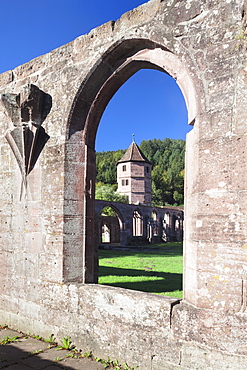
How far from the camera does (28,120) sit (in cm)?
463

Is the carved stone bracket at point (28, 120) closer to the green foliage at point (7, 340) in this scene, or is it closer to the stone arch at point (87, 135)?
the stone arch at point (87, 135)

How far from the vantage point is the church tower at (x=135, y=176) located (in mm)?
42031

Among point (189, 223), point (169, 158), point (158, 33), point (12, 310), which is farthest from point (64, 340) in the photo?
point (169, 158)

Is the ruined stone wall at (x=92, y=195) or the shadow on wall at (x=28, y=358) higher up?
the ruined stone wall at (x=92, y=195)

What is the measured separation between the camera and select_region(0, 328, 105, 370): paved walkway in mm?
3441

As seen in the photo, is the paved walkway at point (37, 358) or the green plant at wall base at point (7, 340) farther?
the green plant at wall base at point (7, 340)

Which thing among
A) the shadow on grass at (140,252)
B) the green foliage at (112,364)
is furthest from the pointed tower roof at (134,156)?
the green foliage at (112,364)

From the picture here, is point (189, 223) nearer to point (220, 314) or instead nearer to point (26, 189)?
point (220, 314)

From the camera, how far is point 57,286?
13.9 feet

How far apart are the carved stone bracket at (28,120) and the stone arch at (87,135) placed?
53cm

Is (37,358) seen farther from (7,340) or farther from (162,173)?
(162,173)

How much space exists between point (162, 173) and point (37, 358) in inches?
2689

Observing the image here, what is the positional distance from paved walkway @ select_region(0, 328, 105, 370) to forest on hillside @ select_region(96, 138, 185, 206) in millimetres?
54285

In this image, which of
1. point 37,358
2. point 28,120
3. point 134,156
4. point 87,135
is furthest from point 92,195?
point 134,156
